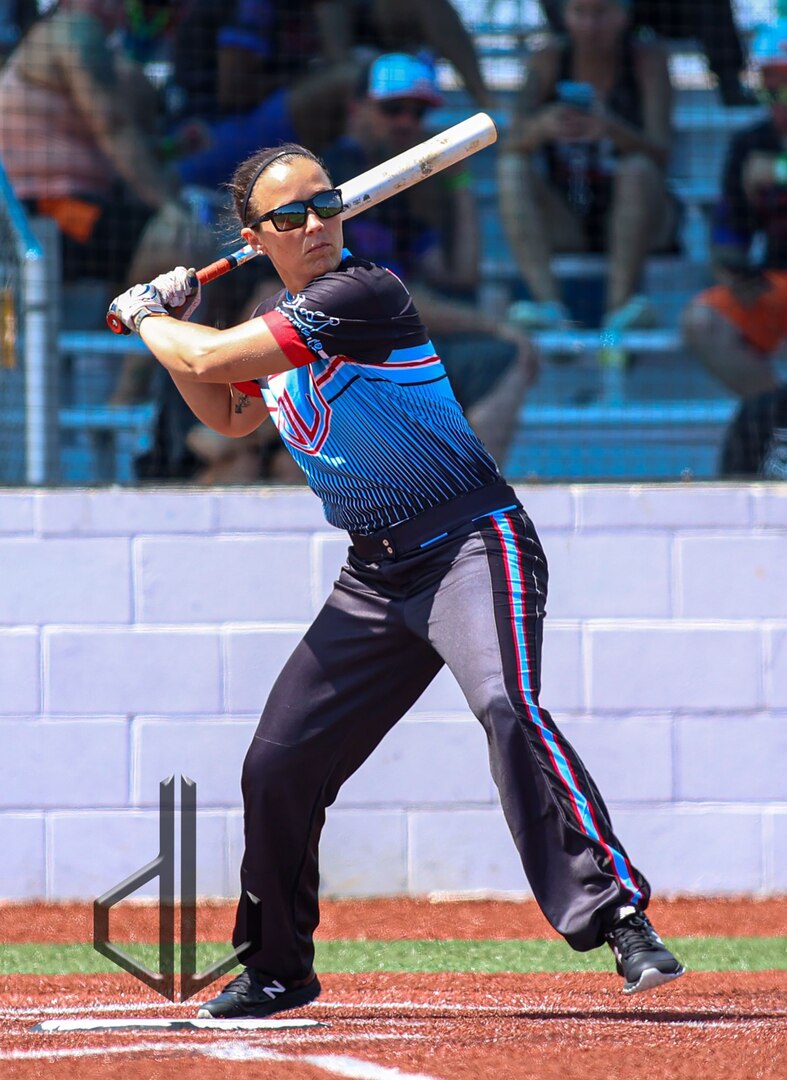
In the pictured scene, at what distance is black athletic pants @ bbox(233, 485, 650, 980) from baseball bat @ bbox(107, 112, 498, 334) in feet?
2.38

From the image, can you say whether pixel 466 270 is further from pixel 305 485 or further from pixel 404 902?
pixel 404 902

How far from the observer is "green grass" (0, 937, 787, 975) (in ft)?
13.4

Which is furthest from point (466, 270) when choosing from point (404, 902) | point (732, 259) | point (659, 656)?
point (404, 902)

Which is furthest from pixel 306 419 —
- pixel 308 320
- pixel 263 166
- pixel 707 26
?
pixel 707 26

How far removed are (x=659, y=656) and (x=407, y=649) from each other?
189cm

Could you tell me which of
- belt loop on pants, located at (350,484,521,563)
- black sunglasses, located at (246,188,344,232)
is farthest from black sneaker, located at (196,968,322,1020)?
black sunglasses, located at (246,188,344,232)

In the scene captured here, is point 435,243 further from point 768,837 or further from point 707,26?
point 768,837

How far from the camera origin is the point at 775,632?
197 inches

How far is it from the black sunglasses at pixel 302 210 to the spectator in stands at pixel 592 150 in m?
2.94

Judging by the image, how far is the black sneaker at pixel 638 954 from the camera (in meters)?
2.92

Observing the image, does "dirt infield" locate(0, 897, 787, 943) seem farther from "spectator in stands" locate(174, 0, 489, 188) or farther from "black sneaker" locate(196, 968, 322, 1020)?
"spectator in stands" locate(174, 0, 489, 188)

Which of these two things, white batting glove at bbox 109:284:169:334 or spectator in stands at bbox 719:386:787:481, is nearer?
white batting glove at bbox 109:284:169:334

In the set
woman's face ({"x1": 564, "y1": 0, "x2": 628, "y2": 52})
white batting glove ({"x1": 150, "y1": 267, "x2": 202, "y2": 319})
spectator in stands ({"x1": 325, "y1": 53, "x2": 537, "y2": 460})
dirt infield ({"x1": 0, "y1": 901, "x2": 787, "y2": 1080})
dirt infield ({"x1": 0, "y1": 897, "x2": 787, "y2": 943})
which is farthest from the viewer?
woman's face ({"x1": 564, "y1": 0, "x2": 628, "y2": 52})

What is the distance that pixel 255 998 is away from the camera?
131 inches
